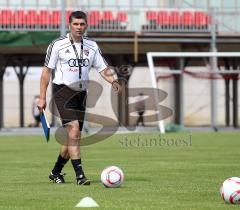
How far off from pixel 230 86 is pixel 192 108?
13.3 ft

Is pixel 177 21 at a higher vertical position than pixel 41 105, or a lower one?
higher

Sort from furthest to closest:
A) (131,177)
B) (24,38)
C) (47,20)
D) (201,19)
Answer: (201,19)
(47,20)
(24,38)
(131,177)

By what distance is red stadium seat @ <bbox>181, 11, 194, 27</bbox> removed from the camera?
44219 millimetres

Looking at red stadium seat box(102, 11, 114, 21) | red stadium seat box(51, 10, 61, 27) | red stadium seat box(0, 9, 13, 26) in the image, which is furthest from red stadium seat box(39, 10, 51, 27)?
red stadium seat box(102, 11, 114, 21)

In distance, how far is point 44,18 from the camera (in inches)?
1695

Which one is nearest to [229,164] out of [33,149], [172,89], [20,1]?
[33,149]

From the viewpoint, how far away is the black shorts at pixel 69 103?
13.5 meters

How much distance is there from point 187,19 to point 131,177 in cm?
2995

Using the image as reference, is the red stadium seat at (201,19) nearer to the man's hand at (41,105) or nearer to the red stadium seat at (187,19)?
the red stadium seat at (187,19)

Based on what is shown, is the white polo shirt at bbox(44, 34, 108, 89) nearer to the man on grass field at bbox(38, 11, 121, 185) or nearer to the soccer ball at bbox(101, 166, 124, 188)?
the man on grass field at bbox(38, 11, 121, 185)

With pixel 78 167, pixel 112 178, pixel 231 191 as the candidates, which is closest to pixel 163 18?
pixel 78 167

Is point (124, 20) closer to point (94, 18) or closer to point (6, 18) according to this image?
point (94, 18)

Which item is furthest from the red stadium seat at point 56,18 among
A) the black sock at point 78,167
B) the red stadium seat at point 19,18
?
the black sock at point 78,167

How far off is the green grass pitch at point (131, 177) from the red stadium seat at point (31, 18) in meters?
15.7
